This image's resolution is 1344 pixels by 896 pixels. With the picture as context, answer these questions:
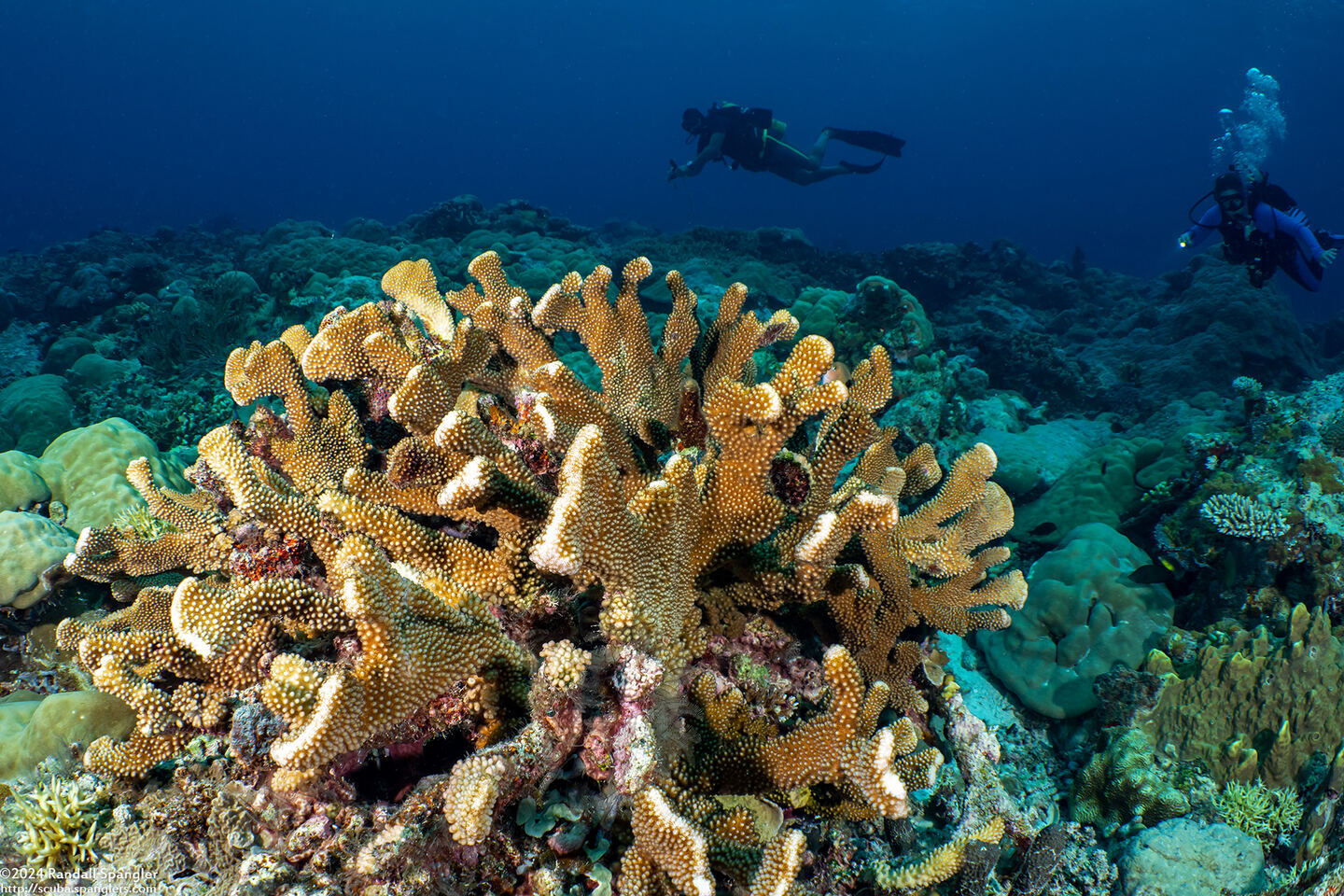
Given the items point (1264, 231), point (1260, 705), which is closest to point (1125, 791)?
point (1260, 705)

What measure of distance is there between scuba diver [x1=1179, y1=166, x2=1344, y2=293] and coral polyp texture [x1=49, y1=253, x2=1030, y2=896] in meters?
10.9

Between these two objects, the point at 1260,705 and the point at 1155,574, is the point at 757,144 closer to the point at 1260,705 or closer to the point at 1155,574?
the point at 1155,574

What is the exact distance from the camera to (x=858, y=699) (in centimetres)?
176

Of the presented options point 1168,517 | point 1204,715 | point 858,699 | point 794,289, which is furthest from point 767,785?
point 794,289

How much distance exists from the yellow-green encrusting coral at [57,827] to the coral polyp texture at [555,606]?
11 cm

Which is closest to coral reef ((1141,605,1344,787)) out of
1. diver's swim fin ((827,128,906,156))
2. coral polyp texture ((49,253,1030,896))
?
coral polyp texture ((49,253,1030,896))

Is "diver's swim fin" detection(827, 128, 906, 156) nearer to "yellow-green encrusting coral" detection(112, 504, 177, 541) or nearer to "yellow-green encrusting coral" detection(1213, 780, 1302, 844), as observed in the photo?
"yellow-green encrusting coral" detection(1213, 780, 1302, 844)

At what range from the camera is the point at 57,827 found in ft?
5.53

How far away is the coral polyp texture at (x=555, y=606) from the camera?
5.02 feet

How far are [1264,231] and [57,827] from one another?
14255mm

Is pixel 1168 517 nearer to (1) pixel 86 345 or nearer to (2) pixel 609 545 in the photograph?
(2) pixel 609 545

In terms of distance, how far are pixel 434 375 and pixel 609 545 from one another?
1.02 m

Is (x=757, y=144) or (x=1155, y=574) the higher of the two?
(x=757, y=144)

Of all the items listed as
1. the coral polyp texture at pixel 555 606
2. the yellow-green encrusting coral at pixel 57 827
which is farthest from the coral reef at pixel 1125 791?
the yellow-green encrusting coral at pixel 57 827
